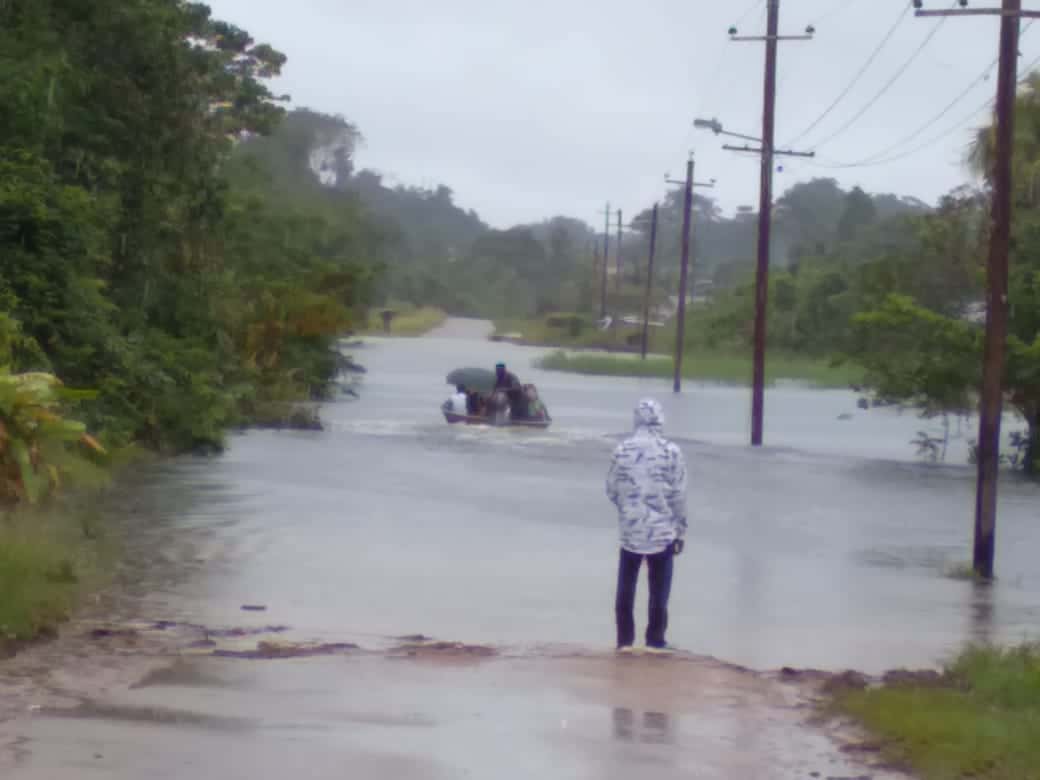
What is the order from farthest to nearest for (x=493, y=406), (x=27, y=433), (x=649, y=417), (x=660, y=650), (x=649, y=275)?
(x=649, y=275) → (x=493, y=406) → (x=27, y=433) → (x=660, y=650) → (x=649, y=417)

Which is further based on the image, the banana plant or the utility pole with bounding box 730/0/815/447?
the utility pole with bounding box 730/0/815/447

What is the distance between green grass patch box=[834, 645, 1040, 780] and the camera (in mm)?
8297

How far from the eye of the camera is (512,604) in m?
15.4

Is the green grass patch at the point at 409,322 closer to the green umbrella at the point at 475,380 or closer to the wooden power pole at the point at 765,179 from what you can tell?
the green umbrella at the point at 475,380

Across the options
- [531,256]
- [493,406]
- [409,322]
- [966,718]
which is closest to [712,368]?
[493,406]

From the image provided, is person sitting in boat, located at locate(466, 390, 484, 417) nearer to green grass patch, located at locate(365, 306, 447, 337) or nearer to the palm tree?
the palm tree

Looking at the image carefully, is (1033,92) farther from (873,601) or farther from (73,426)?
(73,426)

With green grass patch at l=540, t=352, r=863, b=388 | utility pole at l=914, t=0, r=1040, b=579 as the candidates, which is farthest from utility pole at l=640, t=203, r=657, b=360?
utility pole at l=914, t=0, r=1040, b=579

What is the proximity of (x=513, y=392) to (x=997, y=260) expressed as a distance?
77.7 feet

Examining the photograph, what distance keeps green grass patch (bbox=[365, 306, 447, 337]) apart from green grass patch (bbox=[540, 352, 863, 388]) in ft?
127

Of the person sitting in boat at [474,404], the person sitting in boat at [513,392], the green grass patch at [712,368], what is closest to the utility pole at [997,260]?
the person sitting in boat at [513,392]

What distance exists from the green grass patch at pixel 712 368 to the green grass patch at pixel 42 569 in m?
59.3

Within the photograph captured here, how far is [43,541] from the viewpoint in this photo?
1441 centimetres

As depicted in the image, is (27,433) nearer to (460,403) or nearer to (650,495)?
(650,495)
